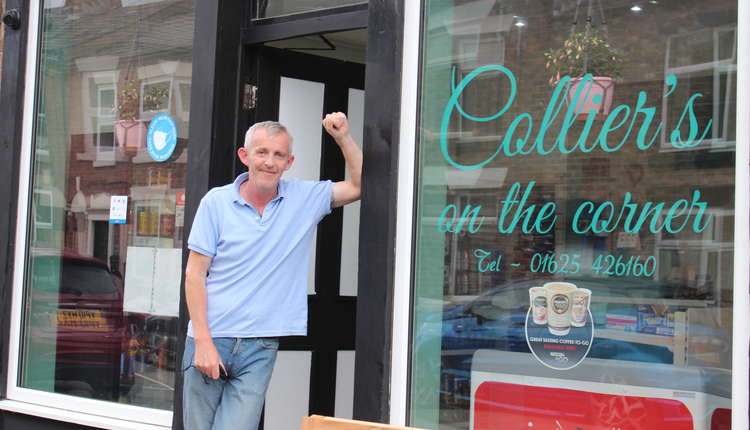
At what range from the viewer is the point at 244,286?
11.7ft

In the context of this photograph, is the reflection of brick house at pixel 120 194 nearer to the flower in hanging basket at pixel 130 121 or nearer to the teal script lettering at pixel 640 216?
the flower in hanging basket at pixel 130 121

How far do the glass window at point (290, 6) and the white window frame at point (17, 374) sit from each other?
1758 millimetres

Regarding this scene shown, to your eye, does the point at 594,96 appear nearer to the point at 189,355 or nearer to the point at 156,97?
the point at 189,355

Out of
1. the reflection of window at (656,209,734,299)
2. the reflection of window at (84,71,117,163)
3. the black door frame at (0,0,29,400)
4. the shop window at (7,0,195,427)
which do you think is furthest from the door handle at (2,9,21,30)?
the reflection of window at (656,209,734,299)

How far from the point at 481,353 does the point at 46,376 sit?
3.04 metres

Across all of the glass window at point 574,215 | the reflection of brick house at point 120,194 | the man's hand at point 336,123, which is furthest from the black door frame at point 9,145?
the glass window at point 574,215

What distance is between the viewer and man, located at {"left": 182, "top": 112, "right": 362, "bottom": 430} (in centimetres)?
353

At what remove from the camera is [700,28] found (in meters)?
3.34

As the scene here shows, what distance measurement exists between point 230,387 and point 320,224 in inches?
67.7

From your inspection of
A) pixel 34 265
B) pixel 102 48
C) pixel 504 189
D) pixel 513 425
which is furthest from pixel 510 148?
pixel 34 265

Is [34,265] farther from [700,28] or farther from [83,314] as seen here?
[700,28]

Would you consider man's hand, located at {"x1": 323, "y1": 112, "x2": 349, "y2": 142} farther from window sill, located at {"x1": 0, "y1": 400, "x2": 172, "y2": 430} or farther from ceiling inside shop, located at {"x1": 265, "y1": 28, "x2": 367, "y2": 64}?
window sill, located at {"x1": 0, "y1": 400, "x2": 172, "y2": 430}

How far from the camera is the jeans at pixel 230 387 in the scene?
11.5 feet

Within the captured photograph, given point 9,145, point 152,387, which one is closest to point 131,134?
point 9,145
